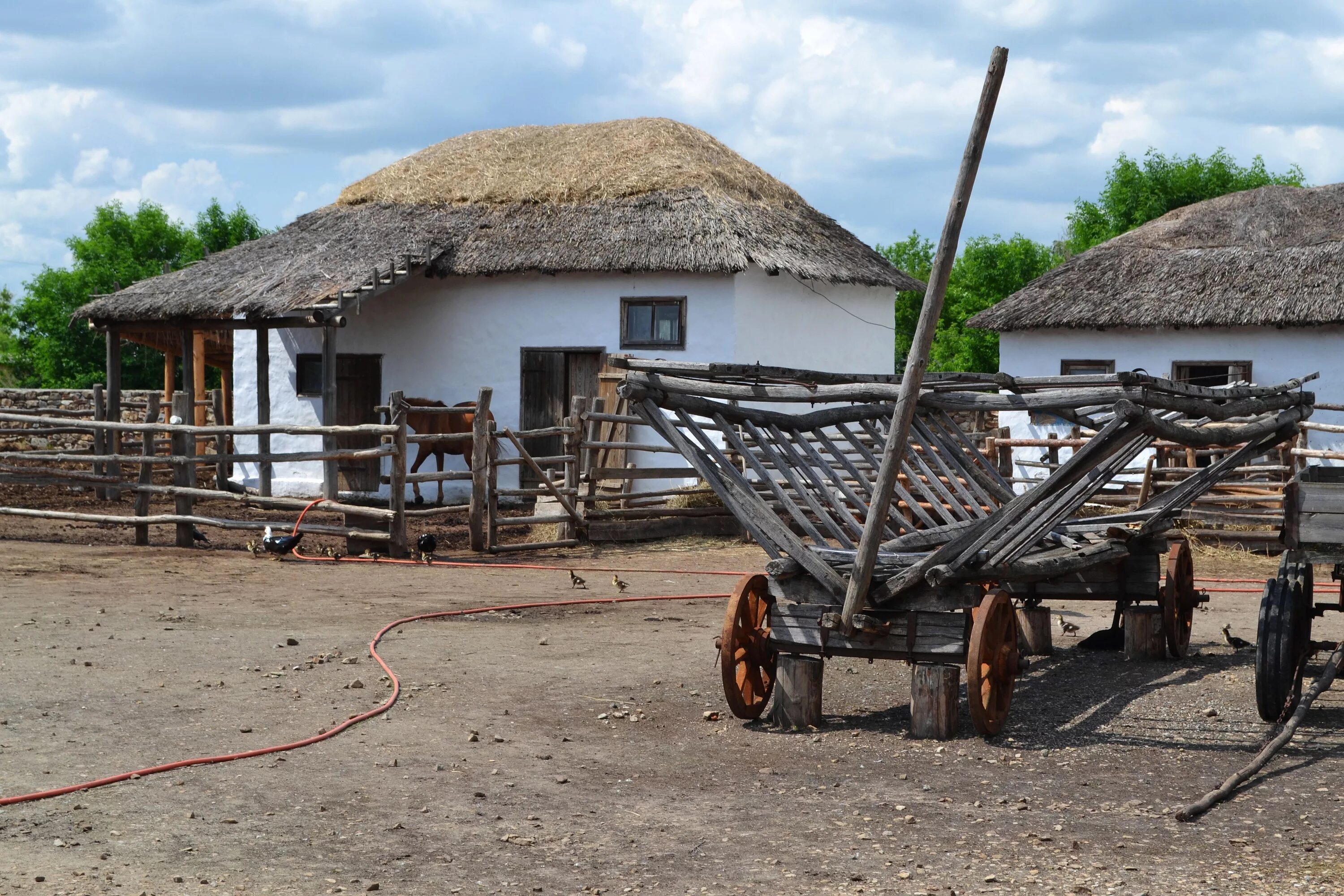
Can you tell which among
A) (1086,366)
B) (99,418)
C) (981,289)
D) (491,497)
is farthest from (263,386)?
(981,289)

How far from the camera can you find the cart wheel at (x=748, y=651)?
20.4ft

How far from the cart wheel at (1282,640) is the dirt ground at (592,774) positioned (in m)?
0.19

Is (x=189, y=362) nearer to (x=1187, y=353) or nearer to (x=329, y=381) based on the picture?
(x=329, y=381)

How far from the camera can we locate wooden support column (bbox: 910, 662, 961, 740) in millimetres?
6027

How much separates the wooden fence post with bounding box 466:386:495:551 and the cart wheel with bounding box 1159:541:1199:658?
264 inches

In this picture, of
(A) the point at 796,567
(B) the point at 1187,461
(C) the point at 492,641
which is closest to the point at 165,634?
(C) the point at 492,641

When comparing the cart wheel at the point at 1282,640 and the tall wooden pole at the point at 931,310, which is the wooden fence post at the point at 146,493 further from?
the cart wheel at the point at 1282,640

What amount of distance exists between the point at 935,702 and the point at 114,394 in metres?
14.8

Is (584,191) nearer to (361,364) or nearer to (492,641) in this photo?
(361,364)

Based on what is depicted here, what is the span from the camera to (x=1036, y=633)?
8.35 m

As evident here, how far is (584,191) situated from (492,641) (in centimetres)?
1067

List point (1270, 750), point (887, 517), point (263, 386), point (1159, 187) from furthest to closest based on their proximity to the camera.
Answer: point (1159, 187)
point (263, 386)
point (887, 517)
point (1270, 750)

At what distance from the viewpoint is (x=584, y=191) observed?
18.2 metres

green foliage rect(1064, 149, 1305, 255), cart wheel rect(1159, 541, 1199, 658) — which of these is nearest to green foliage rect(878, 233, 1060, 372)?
green foliage rect(1064, 149, 1305, 255)
